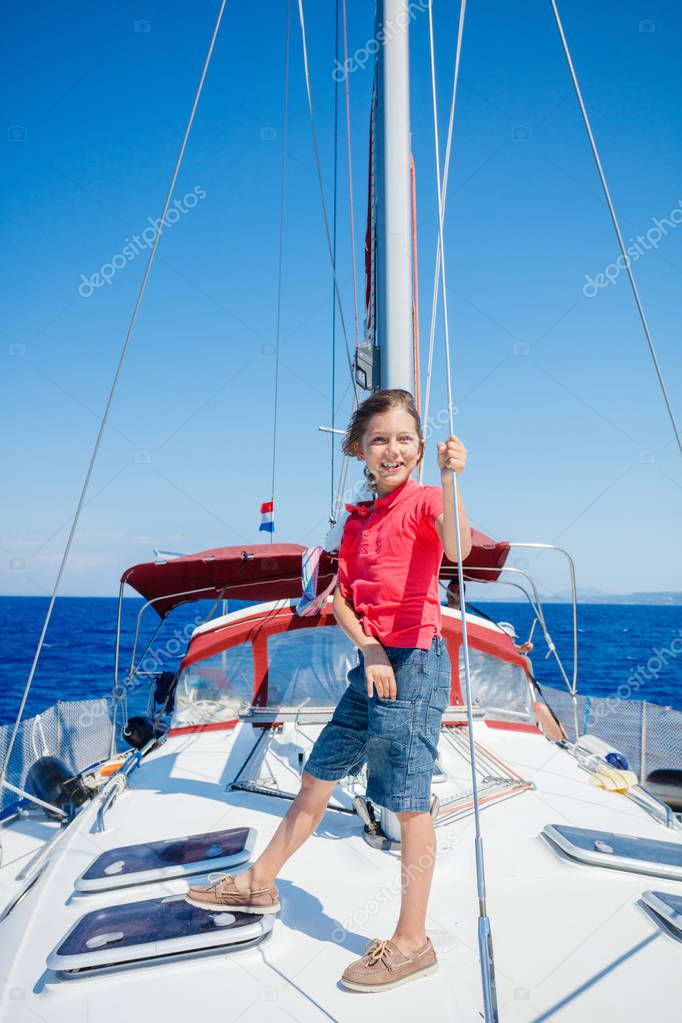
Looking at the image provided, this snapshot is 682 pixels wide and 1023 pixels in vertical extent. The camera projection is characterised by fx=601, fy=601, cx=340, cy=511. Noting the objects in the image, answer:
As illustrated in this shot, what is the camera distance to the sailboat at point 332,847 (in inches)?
63.4

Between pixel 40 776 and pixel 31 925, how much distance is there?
3.09 metres

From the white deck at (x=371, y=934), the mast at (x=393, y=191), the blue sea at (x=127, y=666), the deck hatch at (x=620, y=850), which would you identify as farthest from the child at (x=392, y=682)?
the blue sea at (x=127, y=666)

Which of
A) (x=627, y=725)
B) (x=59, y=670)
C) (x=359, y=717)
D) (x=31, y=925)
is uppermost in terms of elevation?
(x=359, y=717)

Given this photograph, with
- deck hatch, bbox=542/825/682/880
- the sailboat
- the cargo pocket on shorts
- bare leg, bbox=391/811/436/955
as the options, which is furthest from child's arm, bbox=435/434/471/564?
deck hatch, bbox=542/825/682/880

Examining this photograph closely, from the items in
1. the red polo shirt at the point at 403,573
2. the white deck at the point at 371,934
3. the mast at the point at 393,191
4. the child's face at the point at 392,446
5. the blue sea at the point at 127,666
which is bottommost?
the blue sea at the point at 127,666

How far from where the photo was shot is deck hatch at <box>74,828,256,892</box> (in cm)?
214

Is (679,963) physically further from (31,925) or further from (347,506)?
(31,925)

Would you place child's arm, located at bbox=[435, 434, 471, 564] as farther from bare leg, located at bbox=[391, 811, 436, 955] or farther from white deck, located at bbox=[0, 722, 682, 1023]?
white deck, located at bbox=[0, 722, 682, 1023]

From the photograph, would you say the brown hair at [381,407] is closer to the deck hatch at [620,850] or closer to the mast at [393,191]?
the mast at [393,191]

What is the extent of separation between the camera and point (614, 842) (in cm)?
237

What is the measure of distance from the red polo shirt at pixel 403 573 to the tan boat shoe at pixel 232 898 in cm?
90

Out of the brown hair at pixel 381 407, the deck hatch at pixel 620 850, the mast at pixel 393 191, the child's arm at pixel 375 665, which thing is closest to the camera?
the child's arm at pixel 375 665

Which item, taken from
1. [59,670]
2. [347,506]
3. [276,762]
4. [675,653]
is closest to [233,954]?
[347,506]

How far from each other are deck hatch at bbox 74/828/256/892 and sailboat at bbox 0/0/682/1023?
0.01 meters
